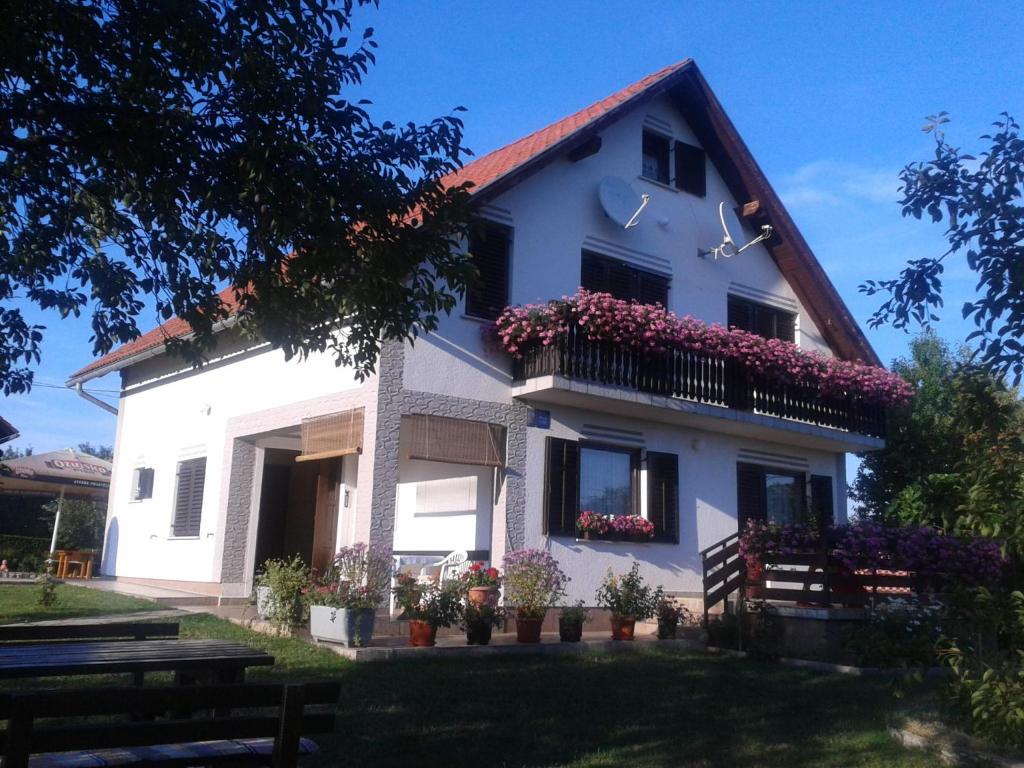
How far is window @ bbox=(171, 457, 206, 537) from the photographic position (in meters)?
16.2

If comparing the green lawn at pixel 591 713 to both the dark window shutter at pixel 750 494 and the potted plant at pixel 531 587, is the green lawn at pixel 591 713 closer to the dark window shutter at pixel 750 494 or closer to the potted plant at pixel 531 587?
the potted plant at pixel 531 587

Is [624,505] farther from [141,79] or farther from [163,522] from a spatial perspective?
[141,79]

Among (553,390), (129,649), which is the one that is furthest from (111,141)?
(553,390)

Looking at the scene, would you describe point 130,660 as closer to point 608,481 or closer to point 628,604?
point 628,604

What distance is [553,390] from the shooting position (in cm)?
1312

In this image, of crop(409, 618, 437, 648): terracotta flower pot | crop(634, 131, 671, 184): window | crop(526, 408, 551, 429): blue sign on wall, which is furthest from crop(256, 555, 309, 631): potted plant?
crop(634, 131, 671, 184): window

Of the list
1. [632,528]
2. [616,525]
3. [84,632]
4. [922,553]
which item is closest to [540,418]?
[616,525]

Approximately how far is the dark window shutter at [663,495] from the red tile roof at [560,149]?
192 inches

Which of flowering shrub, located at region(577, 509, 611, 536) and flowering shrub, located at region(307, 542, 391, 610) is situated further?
flowering shrub, located at region(577, 509, 611, 536)

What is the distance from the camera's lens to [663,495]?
49.2ft

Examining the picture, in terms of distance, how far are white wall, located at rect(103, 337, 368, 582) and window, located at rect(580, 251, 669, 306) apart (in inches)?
174

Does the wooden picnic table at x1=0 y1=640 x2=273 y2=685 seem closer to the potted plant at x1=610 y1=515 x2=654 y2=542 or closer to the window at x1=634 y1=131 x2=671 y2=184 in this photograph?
the potted plant at x1=610 y1=515 x2=654 y2=542

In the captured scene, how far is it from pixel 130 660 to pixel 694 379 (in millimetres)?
10727

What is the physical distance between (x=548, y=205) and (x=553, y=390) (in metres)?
3.23
